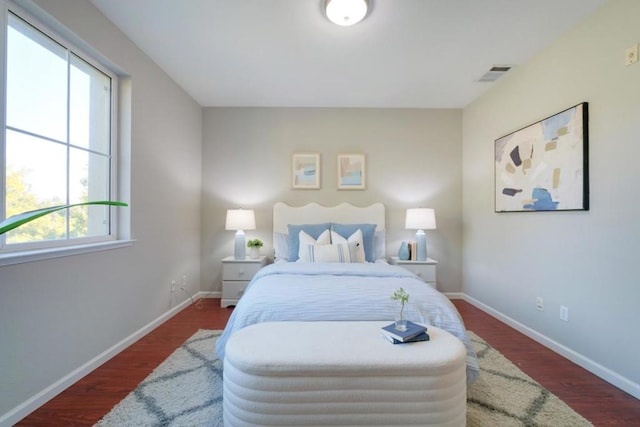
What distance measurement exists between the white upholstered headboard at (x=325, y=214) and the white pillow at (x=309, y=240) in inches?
17.0

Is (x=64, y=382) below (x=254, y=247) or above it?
below

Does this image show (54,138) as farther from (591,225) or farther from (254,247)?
(591,225)

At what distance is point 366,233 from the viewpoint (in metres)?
3.36

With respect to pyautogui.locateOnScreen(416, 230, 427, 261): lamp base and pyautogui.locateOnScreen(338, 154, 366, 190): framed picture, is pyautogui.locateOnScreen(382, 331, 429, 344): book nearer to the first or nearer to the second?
pyautogui.locateOnScreen(416, 230, 427, 261): lamp base

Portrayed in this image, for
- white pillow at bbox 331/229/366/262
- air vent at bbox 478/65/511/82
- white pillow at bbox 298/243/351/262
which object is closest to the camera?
air vent at bbox 478/65/511/82

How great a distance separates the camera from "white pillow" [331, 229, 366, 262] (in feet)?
9.96

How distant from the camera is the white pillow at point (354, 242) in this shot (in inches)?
119

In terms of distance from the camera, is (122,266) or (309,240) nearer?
(122,266)

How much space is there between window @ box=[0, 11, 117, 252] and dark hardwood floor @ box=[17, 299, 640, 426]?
3.00 ft

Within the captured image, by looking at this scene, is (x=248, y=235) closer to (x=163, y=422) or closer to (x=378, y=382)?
(x=163, y=422)

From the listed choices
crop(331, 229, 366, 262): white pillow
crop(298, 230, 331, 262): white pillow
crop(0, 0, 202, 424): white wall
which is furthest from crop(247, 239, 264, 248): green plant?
crop(331, 229, 366, 262): white pillow

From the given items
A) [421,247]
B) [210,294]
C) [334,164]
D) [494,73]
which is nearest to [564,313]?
[421,247]

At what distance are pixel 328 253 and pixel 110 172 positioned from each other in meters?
2.05

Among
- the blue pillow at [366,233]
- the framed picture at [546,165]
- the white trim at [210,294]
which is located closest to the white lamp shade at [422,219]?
the blue pillow at [366,233]
